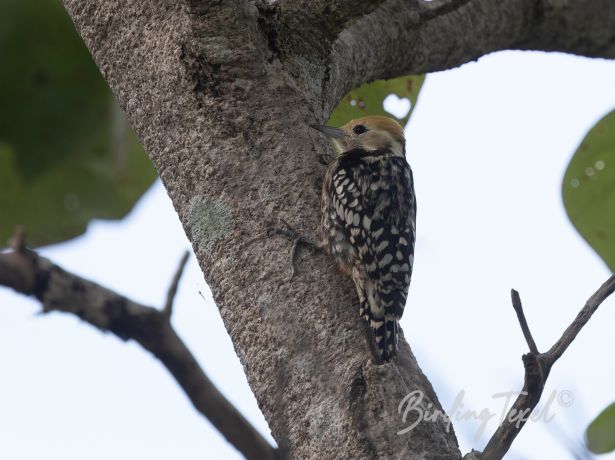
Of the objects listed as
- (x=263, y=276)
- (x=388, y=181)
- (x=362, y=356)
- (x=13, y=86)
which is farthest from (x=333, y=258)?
(x=13, y=86)

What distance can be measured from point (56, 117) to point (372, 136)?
11.2ft

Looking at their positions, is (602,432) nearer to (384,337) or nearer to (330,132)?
(384,337)

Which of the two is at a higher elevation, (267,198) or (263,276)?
(267,198)

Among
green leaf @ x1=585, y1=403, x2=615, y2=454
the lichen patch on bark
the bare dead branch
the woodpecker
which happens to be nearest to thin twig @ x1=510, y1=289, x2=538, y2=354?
the bare dead branch

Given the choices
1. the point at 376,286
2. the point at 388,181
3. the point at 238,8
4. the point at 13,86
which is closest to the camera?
the point at 13,86

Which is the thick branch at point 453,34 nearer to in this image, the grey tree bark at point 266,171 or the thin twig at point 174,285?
the grey tree bark at point 266,171

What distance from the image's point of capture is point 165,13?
304 cm

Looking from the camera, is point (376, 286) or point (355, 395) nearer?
point (355, 395)

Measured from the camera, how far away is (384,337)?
2508 millimetres

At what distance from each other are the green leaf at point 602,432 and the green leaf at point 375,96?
1913mm

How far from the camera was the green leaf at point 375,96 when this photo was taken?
411cm

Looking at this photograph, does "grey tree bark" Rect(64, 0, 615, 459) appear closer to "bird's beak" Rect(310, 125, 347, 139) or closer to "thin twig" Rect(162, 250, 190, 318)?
"bird's beak" Rect(310, 125, 347, 139)

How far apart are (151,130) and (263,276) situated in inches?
28.5

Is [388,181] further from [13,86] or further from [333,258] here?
[13,86]
